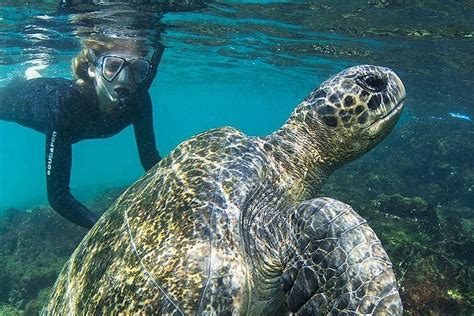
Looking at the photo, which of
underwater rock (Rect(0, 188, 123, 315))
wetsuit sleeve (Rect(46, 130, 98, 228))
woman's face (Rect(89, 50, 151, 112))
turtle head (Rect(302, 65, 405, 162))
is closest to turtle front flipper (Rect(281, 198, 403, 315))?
turtle head (Rect(302, 65, 405, 162))

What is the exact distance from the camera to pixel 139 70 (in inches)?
262

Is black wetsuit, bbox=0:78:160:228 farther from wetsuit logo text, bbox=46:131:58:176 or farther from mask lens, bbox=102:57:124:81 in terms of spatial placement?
mask lens, bbox=102:57:124:81

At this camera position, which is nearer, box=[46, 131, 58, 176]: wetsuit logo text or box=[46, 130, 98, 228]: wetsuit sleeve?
box=[46, 130, 98, 228]: wetsuit sleeve

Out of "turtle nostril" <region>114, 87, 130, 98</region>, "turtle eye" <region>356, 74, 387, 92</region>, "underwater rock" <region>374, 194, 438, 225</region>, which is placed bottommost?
"underwater rock" <region>374, 194, 438, 225</region>

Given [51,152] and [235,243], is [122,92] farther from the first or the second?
[235,243]

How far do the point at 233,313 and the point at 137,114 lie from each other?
206 inches

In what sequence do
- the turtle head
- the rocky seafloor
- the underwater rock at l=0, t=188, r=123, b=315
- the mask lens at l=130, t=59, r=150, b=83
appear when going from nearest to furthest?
the turtle head
the rocky seafloor
the mask lens at l=130, t=59, r=150, b=83
the underwater rock at l=0, t=188, r=123, b=315

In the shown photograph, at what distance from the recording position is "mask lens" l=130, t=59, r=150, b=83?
6.53m

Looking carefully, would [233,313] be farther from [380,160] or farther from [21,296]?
[380,160]

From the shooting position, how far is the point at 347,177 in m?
13.2

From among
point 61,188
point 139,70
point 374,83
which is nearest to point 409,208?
point 374,83

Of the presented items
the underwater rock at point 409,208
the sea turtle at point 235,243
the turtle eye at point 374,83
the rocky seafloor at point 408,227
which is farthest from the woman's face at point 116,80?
the underwater rock at point 409,208

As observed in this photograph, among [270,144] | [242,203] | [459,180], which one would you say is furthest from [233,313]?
[459,180]

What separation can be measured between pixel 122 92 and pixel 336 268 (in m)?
5.02
